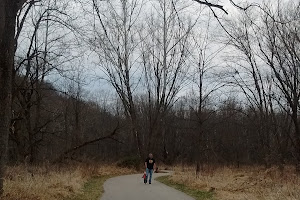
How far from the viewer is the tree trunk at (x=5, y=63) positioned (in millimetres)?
8703

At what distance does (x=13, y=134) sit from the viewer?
70.4 ft

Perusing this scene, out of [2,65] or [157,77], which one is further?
[157,77]

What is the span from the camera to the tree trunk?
28.6ft

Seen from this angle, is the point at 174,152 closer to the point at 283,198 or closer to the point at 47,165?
the point at 47,165

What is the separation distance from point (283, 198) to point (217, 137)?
173 ft

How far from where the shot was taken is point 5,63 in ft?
28.9

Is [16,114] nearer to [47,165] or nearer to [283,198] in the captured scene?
[47,165]

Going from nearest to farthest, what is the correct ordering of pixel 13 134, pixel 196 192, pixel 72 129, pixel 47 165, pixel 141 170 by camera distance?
pixel 196 192
pixel 47 165
pixel 13 134
pixel 141 170
pixel 72 129

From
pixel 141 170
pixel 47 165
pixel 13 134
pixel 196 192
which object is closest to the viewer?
pixel 196 192

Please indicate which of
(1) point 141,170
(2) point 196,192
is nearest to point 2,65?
(2) point 196,192

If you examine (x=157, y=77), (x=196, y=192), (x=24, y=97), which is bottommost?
(x=196, y=192)

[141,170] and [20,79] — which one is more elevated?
[20,79]

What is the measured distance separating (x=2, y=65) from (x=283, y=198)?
875 centimetres

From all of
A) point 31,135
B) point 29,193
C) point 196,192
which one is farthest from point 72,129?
point 29,193
